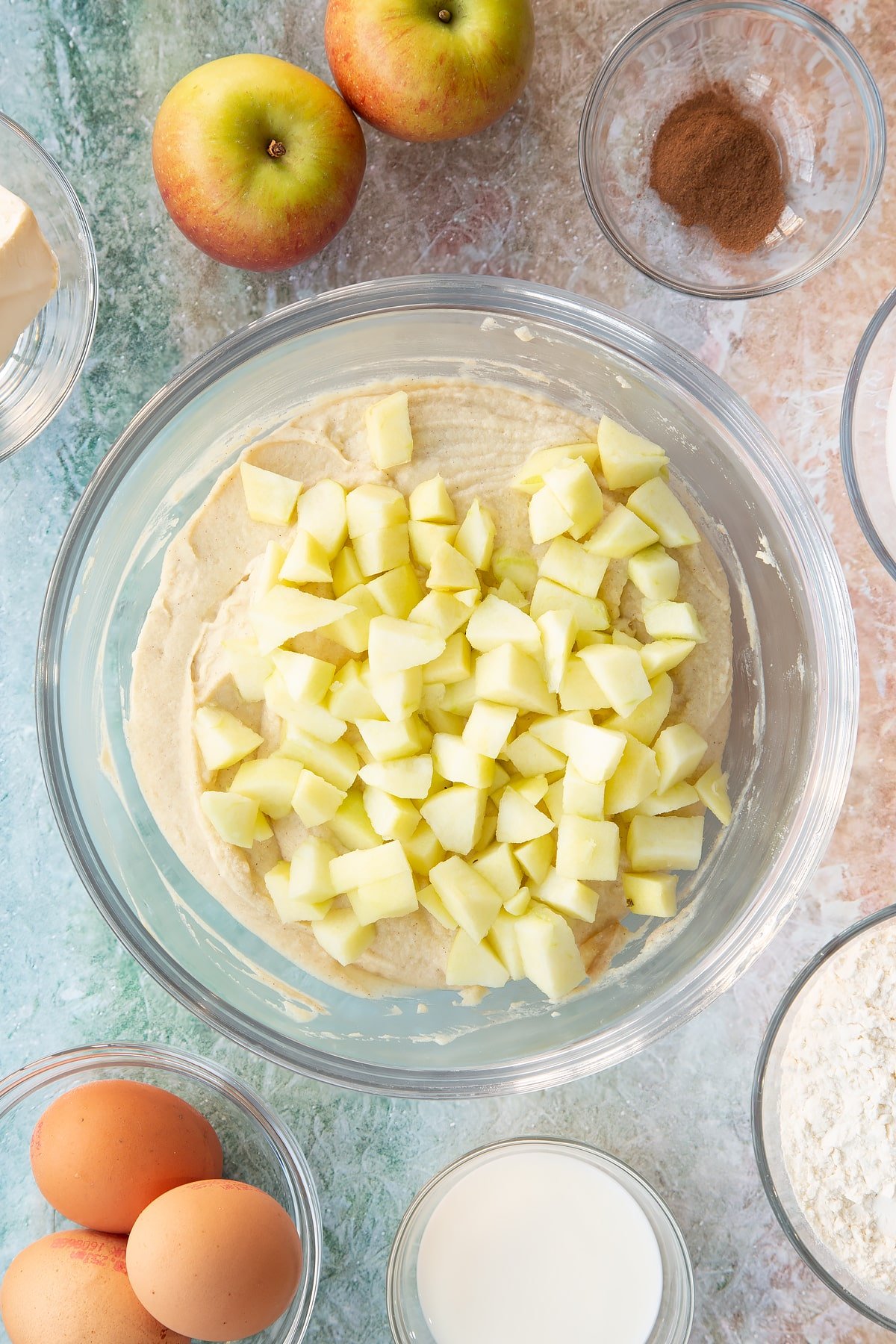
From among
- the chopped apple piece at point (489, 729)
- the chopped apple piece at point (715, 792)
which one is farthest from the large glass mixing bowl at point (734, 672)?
the chopped apple piece at point (489, 729)

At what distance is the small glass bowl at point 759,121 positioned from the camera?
196cm

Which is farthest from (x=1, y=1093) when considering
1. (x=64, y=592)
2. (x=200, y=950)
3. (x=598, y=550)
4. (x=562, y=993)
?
(x=598, y=550)

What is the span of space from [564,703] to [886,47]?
4.69 feet

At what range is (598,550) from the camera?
175 centimetres

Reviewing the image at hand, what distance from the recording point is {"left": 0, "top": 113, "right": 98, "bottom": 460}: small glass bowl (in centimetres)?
189

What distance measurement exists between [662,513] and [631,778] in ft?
1.54

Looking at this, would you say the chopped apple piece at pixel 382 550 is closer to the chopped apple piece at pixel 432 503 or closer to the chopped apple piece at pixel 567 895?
the chopped apple piece at pixel 432 503

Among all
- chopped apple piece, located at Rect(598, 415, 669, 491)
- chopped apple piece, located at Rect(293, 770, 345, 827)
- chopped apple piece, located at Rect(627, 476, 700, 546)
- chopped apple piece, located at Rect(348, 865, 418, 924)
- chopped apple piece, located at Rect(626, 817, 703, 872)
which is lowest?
chopped apple piece, located at Rect(348, 865, 418, 924)

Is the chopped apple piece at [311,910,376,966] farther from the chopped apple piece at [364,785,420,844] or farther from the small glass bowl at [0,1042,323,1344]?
the small glass bowl at [0,1042,323,1344]

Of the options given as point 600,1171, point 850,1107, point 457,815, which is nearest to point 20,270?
point 457,815

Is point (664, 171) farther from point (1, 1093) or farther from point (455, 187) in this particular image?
point (1, 1093)

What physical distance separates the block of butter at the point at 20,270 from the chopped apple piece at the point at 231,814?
2.97ft

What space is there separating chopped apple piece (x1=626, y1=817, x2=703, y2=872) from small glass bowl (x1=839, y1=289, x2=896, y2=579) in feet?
1.98

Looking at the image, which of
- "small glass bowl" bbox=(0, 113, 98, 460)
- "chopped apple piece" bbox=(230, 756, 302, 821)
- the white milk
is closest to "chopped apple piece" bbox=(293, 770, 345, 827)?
"chopped apple piece" bbox=(230, 756, 302, 821)
